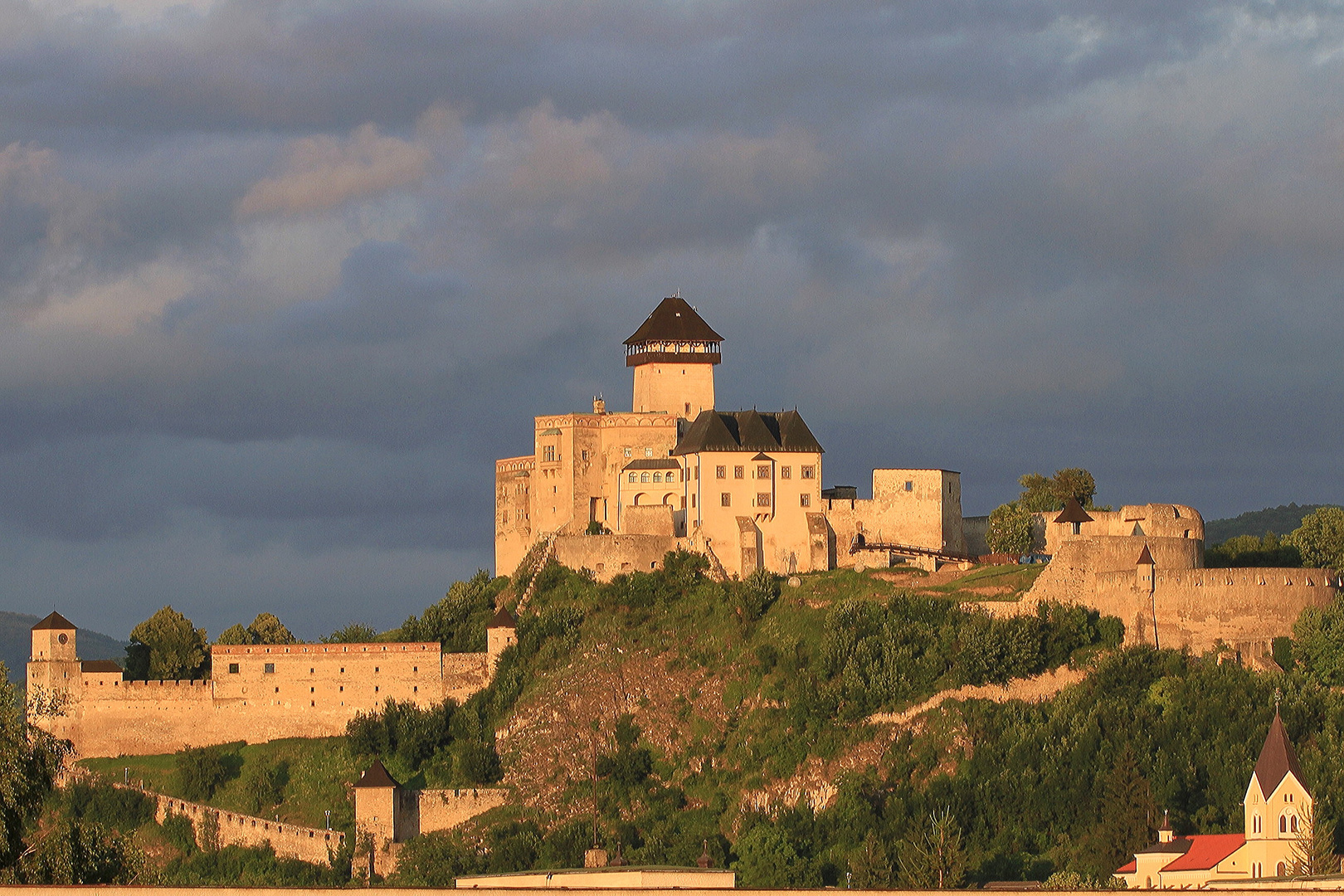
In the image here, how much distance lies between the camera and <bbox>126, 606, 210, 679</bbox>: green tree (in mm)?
104562

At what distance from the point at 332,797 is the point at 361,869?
5.59 m

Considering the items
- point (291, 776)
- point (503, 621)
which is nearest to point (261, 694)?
point (291, 776)

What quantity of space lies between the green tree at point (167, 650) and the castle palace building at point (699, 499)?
12379mm

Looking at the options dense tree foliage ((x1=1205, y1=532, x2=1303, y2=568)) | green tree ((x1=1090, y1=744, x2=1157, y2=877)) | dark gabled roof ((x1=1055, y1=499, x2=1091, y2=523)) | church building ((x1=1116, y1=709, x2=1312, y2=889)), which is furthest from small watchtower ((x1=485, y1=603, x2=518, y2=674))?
dense tree foliage ((x1=1205, y1=532, x2=1303, y2=568))

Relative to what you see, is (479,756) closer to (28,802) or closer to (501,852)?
(501,852)

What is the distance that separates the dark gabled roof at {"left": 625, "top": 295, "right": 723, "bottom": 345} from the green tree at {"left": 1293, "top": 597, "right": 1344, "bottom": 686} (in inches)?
1138

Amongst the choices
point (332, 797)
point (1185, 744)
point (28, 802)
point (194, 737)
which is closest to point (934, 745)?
point (1185, 744)

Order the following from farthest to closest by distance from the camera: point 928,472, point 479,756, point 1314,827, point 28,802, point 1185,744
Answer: point 928,472 → point 479,756 → point 1185,744 → point 1314,827 → point 28,802

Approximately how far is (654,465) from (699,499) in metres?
3.61

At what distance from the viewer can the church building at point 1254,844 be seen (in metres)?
80.4

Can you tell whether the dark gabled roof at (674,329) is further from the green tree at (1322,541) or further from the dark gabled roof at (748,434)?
the green tree at (1322,541)

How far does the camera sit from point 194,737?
326 ft

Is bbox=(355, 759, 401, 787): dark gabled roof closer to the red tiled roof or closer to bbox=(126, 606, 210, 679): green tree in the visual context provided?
bbox=(126, 606, 210, 679): green tree

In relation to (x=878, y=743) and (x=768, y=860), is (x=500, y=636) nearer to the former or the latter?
(x=878, y=743)
